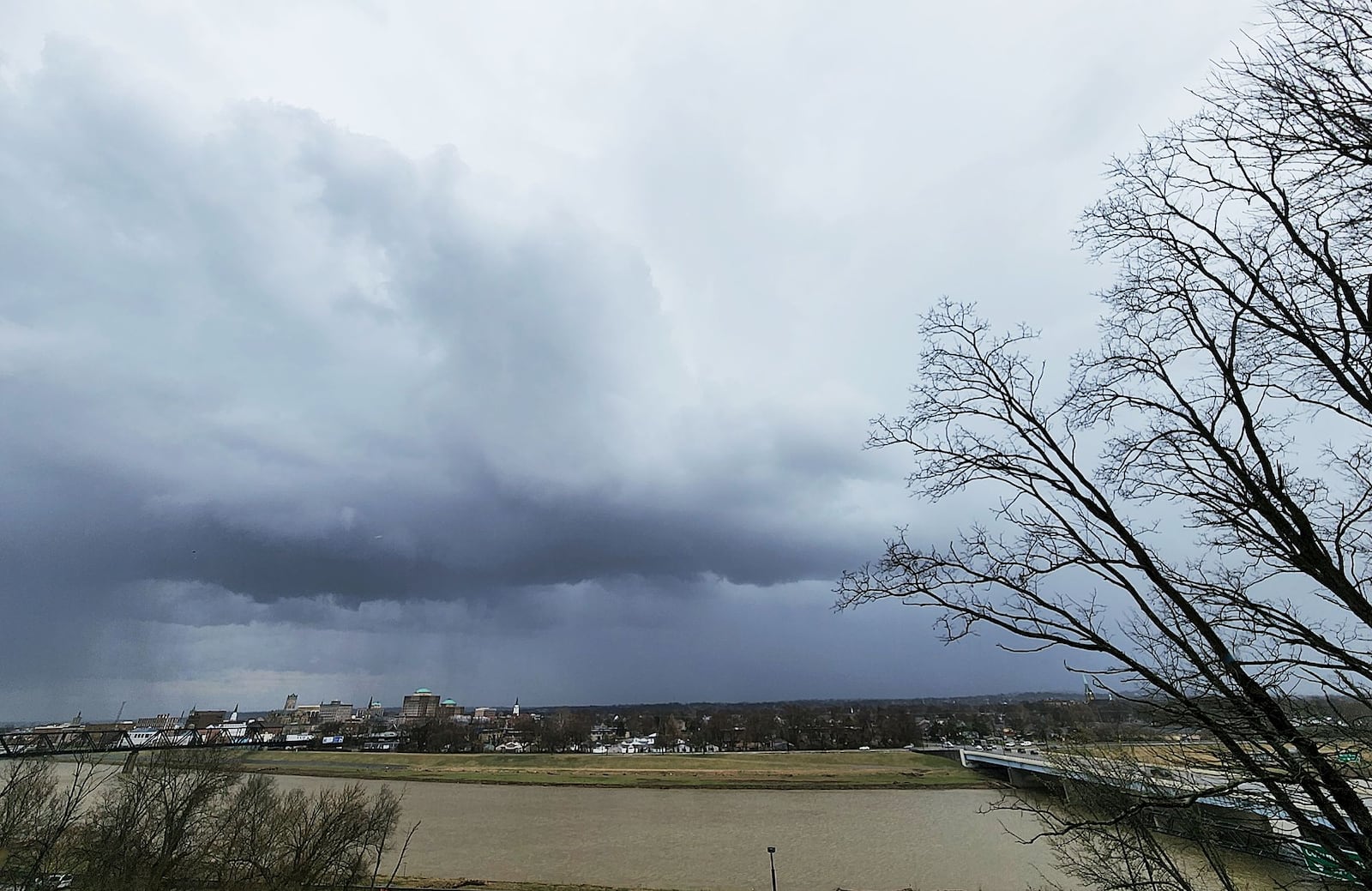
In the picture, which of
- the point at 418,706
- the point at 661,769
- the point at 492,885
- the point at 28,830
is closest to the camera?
the point at 28,830

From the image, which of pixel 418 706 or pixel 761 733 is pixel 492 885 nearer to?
pixel 761 733

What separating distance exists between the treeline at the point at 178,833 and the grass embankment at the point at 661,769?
3109 centimetres

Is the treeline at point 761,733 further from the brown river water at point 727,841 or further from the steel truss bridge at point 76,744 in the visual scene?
the steel truss bridge at point 76,744

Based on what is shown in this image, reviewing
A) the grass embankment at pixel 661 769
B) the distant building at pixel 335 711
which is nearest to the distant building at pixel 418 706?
the distant building at pixel 335 711

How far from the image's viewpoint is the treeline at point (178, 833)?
13.3 m

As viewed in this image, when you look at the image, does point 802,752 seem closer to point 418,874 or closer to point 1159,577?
point 418,874

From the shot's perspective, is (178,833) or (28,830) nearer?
(28,830)

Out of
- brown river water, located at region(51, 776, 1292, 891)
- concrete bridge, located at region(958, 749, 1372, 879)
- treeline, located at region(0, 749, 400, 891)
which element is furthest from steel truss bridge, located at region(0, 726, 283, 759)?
concrete bridge, located at region(958, 749, 1372, 879)

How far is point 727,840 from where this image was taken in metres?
30.1

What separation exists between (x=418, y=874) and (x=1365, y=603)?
29.9m

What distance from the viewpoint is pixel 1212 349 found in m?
3.39

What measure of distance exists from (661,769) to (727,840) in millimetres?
33870

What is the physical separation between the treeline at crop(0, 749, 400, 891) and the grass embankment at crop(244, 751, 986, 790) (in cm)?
3109

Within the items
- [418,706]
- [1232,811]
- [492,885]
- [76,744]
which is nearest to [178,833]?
[492,885]
